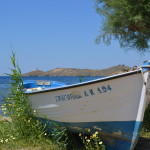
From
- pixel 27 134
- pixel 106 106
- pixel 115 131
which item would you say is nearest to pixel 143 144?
pixel 115 131

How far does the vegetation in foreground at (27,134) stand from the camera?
18.7ft

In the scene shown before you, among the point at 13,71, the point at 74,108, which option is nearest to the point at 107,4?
the point at 13,71

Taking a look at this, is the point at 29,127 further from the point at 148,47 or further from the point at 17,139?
the point at 148,47

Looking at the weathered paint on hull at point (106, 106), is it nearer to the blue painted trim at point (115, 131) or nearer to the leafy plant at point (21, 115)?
the blue painted trim at point (115, 131)

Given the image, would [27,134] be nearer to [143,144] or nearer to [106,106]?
[106,106]

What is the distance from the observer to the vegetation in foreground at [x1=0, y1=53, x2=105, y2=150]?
5.71m

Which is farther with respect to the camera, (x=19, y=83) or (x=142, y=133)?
(x=142, y=133)

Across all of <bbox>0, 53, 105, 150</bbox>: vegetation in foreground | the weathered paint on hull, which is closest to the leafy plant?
<bbox>0, 53, 105, 150</bbox>: vegetation in foreground

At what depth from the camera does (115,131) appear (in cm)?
541

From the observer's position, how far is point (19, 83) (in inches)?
249

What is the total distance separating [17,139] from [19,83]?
1.22 meters

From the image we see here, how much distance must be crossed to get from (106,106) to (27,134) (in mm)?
1924

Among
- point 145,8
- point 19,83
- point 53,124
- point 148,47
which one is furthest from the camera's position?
point 148,47

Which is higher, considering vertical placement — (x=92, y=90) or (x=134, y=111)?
(x=92, y=90)
